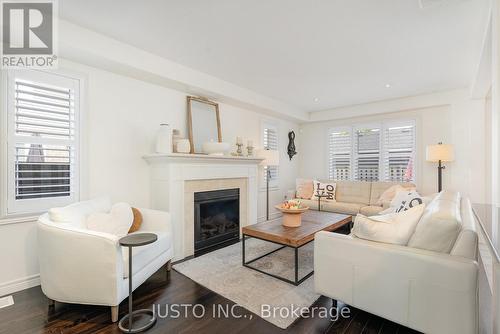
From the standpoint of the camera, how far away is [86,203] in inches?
104

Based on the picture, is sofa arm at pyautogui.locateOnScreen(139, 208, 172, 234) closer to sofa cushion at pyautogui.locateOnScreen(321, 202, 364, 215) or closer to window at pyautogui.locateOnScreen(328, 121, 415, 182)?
sofa cushion at pyautogui.locateOnScreen(321, 202, 364, 215)

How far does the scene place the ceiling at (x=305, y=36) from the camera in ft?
7.41

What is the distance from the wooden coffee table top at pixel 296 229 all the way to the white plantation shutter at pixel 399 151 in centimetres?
223

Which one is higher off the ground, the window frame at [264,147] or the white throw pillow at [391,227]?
the window frame at [264,147]

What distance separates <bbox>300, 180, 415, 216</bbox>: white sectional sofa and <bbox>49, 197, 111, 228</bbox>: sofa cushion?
150 inches

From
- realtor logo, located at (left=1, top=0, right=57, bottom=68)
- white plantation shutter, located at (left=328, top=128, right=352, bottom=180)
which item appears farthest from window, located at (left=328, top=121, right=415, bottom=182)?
realtor logo, located at (left=1, top=0, right=57, bottom=68)

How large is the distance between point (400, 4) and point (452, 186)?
12.5 feet

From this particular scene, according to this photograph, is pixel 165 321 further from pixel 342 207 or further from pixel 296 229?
pixel 342 207

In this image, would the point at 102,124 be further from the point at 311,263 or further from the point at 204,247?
the point at 311,263

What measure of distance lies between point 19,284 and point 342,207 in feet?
15.6

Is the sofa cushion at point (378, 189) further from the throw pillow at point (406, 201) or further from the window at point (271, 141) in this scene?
the window at point (271, 141)

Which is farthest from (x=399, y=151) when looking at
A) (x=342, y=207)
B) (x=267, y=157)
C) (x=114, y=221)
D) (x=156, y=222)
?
(x=114, y=221)

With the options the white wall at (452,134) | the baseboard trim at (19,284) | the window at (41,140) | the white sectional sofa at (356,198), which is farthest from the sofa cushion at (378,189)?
the baseboard trim at (19,284)

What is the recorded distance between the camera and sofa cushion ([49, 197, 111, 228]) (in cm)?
218
